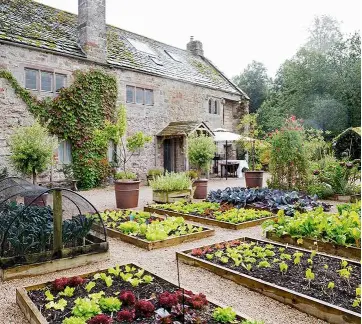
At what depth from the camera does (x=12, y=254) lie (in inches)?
199

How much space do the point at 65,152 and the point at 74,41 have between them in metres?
5.19

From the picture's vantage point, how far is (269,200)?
9.75 meters

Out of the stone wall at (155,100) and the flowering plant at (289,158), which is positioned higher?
the stone wall at (155,100)

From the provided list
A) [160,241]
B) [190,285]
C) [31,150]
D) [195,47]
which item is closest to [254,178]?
[31,150]

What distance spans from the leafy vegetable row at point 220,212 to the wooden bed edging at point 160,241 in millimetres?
1055

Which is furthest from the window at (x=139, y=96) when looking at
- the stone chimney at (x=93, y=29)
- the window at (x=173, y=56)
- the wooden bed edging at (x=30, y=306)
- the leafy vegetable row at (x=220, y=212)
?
the wooden bed edging at (x=30, y=306)

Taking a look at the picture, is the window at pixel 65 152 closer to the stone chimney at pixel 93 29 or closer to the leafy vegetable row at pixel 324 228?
the stone chimney at pixel 93 29

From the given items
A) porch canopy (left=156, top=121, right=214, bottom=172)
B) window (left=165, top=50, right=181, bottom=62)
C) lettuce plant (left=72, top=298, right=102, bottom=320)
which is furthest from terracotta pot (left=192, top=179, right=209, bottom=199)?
window (left=165, top=50, right=181, bottom=62)

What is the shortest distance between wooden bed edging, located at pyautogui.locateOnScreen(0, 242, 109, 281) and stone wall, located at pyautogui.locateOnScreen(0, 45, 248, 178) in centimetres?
942

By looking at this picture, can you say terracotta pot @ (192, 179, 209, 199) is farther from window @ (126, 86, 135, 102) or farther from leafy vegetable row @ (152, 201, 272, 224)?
window @ (126, 86, 135, 102)

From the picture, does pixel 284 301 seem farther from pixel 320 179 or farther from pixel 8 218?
pixel 320 179

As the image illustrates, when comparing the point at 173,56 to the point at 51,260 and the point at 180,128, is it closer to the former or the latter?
the point at 180,128

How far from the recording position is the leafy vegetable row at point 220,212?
8031 mm

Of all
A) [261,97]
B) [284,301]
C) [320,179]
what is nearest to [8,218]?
[284,301]
